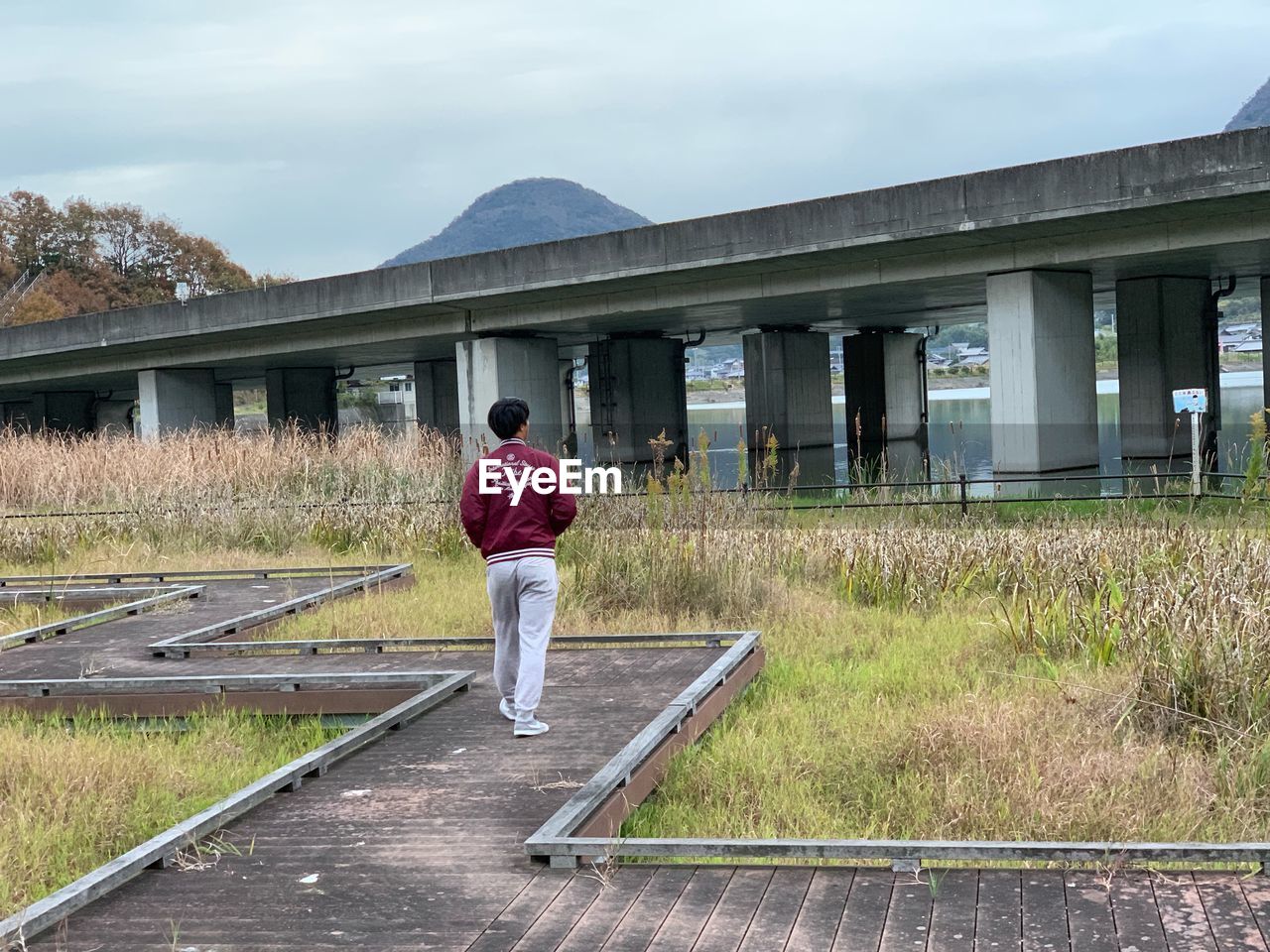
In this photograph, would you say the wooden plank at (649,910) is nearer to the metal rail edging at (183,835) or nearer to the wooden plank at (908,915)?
the wooden plank at (908,915)

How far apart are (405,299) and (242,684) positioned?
22.7 metres

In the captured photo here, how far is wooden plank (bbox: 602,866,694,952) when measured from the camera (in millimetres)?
3922

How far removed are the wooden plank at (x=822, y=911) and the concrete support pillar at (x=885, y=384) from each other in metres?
35.8

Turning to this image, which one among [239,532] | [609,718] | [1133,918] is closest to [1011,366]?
[239,532]

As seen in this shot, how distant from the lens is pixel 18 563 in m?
16.2

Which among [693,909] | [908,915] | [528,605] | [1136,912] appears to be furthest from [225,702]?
[1136,912]

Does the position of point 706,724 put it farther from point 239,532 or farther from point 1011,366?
point 1011,366

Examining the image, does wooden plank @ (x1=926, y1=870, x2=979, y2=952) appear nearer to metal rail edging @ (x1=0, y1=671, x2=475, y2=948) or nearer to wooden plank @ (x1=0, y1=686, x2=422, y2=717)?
metal rail edging @ (x1=0, y1=671, x2=475, y2=948)

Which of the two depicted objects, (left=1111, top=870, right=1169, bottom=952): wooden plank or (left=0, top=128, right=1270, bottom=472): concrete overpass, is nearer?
(left=1111, top=870, right=1169, bottom=952): wooden plank

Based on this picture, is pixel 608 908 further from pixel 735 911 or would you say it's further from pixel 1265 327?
pixel 1265 327

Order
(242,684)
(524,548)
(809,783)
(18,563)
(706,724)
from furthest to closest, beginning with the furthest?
(18,563), (242,684), (706,724), (524,548), (809,783)

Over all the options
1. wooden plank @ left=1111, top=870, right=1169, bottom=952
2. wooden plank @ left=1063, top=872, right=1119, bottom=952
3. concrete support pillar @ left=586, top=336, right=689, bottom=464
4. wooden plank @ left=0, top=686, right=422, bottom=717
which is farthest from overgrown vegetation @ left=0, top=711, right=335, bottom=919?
concrete support pillar @ left=586, top=336, right=689, bottom=464

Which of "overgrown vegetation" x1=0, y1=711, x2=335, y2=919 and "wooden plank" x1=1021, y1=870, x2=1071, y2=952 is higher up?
"wooden plank" x1=1021, y1=870, x2=1071, y2=952

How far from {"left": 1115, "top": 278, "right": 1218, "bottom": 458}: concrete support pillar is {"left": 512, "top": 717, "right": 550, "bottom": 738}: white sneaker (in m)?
21.6
